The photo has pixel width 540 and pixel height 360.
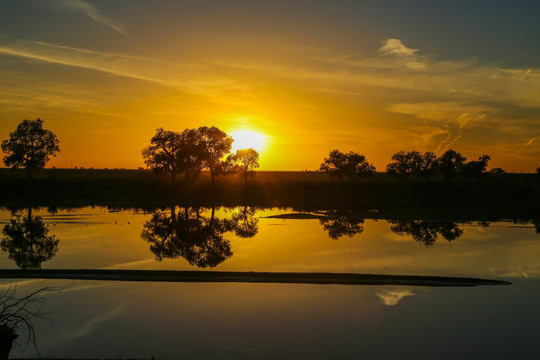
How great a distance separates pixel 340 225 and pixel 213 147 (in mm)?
58604

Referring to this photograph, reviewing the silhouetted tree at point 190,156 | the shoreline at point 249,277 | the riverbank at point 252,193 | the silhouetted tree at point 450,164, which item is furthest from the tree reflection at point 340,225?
the silhouetted tree at point 450,164

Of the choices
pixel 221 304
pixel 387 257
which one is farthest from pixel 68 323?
pixel 387 257

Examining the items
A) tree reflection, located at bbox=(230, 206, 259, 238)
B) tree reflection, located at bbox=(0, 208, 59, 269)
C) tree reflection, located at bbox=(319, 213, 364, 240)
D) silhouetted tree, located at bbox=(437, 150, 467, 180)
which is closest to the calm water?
tree reflection, located at bbox=(0, 208, 59, 269)

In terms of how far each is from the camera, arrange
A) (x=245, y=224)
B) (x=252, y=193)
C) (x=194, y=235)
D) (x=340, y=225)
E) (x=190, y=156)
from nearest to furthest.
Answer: (x=194, y=235)
(x=340, y=225)
(x=245, y=224)
(x=252, y=193)
(x=190, y=156)

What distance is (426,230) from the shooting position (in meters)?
45.8

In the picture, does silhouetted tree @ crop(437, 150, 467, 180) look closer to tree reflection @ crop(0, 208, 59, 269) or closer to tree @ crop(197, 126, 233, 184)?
tree @ crop(197, 126, 233, 184)

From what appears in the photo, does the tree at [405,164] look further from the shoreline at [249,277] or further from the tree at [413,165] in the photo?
the shoreline at [249,277]

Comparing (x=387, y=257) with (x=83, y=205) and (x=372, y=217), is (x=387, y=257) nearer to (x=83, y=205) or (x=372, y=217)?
(x=372, y=217)

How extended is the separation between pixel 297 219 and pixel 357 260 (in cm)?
2646

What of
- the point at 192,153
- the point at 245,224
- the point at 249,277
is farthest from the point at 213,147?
the point at 249,277

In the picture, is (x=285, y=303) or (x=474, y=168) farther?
(x=474, y=168)

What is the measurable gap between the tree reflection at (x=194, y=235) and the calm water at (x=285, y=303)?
10.3 inches

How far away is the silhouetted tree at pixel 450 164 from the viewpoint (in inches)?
5374

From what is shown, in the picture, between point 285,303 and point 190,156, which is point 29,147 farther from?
point 285,303
